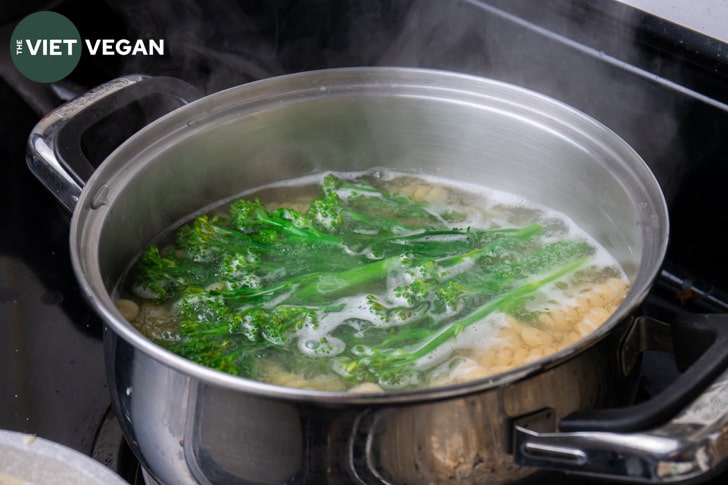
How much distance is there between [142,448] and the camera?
1114 millimetres

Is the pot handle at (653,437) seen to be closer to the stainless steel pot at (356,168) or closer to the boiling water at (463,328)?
the stainless steel pot at (356,168)

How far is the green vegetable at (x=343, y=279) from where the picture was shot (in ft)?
4.22

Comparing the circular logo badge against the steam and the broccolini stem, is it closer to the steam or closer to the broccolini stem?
the steam

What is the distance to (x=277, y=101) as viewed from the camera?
1612 mm

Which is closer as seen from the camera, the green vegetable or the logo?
the green vegetable

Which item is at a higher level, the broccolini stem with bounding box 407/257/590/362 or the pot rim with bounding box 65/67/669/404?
the pot rim with bounding box 65/67/669/404

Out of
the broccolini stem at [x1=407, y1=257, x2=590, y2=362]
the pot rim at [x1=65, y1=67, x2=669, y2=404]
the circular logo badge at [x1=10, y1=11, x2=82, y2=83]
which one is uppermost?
the pot rim at [x1=65, y1=67, x2=669, y2=404]

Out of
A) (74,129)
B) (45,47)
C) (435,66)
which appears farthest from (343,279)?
(45,47)

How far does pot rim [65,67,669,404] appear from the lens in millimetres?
877

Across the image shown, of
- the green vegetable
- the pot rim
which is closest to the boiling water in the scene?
the green vegetable

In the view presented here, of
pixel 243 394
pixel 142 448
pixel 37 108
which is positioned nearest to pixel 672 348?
pixel 243 394

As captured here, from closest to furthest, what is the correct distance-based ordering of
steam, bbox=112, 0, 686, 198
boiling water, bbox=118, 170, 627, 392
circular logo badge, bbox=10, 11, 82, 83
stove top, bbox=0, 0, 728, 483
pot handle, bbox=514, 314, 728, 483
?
pot handle, bbox=514, 314, 728, 483 → boiling water, bbox=118, 170, 627, 392 → stove top, bbox=0, 0, 728, 483 → steam, bbox=112, 0, 686, 198 → circular logo badge, bbox=10, 11, 82, 83

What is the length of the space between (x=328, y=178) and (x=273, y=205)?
14 centimetres

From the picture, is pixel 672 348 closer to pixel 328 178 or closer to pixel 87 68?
pixel 328 178
